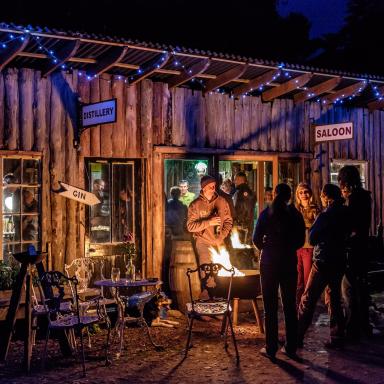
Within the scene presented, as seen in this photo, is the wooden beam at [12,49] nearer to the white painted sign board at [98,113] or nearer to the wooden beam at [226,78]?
the white painted sign board at [98,113]

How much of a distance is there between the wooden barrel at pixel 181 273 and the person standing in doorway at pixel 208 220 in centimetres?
32

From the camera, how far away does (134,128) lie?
1041cm

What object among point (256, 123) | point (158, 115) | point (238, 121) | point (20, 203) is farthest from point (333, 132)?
point (20, 203)

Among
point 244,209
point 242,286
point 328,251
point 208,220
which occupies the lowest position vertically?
point 242,286

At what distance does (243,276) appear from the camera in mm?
8281

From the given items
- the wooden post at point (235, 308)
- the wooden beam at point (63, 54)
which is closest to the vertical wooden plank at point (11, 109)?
the wooden beam at point (63, 54)

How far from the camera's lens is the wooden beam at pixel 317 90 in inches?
464

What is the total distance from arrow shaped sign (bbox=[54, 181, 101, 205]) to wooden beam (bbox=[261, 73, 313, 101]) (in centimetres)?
425

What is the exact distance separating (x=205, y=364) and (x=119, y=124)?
4586mm

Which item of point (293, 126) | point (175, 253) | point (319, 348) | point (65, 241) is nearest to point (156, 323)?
point (175, 253)

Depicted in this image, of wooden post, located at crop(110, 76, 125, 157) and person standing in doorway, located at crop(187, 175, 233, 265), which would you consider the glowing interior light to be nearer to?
wooden post, located at crop(110, 76, 125, 157)

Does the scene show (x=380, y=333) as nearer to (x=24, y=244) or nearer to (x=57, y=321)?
(x=57, y=321)

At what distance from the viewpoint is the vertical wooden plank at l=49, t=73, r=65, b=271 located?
9508mm

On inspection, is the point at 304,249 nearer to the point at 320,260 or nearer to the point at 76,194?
the point at 320,260
